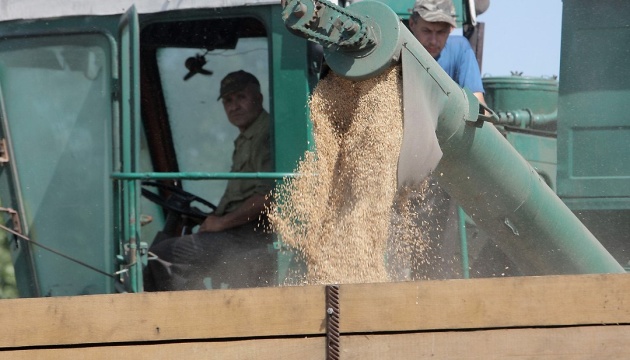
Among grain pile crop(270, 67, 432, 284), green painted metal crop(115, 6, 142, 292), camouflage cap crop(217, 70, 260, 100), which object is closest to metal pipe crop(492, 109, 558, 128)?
camouflage cap crop(217, 70, 260, 100)

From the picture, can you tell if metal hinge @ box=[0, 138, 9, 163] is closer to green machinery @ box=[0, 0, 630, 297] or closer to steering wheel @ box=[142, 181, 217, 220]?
green machinery @ box=[0, 0, 630, 297]

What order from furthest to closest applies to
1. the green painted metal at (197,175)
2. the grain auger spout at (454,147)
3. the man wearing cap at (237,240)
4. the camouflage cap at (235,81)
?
the camouflage cap at (235,81) → the man wearing cap at (237,240) → the green painted metal at (197,175) → the grain auger spout at (454,147)

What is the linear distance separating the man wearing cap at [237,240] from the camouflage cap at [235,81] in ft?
0.04

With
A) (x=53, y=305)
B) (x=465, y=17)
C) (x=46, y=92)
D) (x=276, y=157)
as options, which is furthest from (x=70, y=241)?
(x=53, y=305)

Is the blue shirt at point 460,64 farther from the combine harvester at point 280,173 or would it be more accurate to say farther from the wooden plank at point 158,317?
the wooden plank at point 158,317

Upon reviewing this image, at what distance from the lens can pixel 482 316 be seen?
2.22m

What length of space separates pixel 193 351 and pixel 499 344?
1.99 feet

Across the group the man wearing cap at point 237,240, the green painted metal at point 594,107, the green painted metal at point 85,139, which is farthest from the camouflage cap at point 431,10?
the man wearing cap at point 237,240

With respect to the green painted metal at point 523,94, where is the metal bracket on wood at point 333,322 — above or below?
below

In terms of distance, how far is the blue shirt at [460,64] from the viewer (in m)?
4.59

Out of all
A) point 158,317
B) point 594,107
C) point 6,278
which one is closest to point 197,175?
point 594,107

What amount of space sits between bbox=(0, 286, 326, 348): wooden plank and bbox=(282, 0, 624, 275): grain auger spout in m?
1.03

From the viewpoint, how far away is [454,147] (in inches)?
133

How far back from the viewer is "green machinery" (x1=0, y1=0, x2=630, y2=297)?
4430 mm
